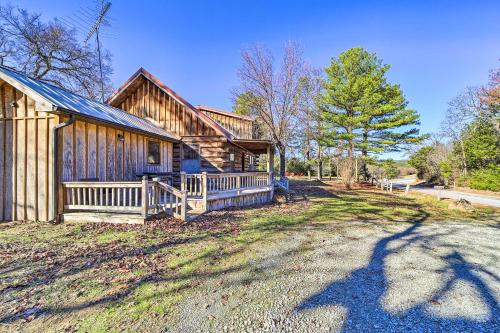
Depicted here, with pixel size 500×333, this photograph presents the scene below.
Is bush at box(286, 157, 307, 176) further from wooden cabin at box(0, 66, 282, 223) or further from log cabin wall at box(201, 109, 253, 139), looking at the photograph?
wooden cabin at box(0, 66, 282, 223)

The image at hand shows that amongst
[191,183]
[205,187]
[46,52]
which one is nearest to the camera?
[205,187]

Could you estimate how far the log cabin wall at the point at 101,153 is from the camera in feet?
24.0

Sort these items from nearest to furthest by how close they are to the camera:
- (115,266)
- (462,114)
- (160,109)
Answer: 1. (115,266)
2. (160,109)
3. (462,114)

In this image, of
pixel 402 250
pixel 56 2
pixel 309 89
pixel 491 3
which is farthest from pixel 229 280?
pixel 309 89

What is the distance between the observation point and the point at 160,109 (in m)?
13.9

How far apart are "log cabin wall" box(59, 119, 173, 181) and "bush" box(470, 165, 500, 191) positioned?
1100 inches

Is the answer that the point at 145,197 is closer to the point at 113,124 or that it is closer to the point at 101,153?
the point at 101,153

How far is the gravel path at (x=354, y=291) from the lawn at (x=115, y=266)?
1.38ft

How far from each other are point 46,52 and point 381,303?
2739 centimetres

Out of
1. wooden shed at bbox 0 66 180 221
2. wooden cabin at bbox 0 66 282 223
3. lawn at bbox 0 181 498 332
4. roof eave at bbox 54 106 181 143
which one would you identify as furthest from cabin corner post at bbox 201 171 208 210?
wooden shed at bbox 0 66 180 221

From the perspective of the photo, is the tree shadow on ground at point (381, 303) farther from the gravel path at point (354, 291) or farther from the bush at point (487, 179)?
the bush at point (487, 179)

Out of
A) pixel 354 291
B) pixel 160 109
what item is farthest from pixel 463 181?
pixel 354 291

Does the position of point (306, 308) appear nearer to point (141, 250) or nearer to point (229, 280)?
point (229, 280)

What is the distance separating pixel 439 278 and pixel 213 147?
36.4 ft
